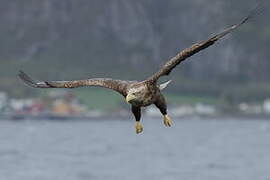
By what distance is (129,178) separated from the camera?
65000mm

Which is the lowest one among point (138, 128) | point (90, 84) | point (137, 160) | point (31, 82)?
point (138, 128)

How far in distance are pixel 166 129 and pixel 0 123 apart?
31519mm

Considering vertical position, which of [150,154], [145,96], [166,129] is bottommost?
[145,96]

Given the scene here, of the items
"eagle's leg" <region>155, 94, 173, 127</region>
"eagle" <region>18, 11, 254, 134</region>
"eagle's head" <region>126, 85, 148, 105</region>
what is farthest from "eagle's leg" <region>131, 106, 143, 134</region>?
"eagle's head" <region>126, 85, 148, 105</region>

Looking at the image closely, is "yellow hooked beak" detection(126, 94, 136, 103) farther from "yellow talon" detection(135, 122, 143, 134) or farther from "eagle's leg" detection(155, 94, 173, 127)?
"yellow talon" detection(135, 122, 143, 134)

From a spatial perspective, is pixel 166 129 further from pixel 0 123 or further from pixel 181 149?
pixel 181 149

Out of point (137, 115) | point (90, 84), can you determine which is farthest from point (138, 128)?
point (90, 84)

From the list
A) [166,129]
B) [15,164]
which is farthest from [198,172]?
[166,129]

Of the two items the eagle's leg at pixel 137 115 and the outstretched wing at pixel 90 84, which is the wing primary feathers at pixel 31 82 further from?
the eagle's leg at pixel 137 115

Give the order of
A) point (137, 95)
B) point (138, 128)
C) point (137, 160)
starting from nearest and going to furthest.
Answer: point (137, 95) → point (138, 128) → point (137, 160)

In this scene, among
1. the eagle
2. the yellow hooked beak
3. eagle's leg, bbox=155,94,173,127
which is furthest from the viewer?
eagle's leg, bbox=155,94,173,127

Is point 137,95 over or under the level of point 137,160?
under

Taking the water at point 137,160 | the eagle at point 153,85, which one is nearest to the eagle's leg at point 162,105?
the eagle at point 153,85

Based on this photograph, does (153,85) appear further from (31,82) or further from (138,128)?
(31,82)
